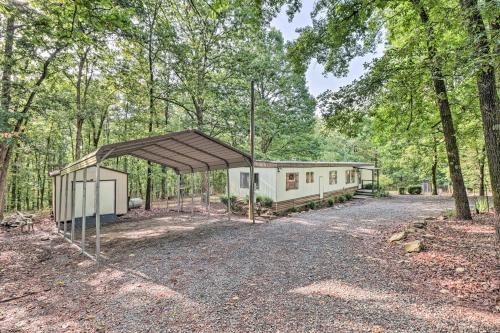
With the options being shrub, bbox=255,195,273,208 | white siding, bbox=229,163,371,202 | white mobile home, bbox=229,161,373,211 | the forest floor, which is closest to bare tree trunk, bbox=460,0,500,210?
the forest floor

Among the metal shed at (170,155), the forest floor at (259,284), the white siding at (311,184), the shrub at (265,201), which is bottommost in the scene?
the forest floor at (259,284)

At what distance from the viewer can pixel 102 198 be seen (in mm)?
11227

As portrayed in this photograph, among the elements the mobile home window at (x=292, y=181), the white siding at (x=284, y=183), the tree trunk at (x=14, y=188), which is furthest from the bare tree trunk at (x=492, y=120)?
the tree trunk at (x=14, y=188)

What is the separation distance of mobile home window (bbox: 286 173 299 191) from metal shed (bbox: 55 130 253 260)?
14.3ft

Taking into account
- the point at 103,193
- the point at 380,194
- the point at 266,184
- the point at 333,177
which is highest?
the point at 333,177

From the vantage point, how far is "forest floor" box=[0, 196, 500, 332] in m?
3.18

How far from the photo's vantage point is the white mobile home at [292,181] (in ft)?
42.0

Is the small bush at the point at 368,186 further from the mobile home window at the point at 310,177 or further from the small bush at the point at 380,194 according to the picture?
the mobile home window at the point at 310,177

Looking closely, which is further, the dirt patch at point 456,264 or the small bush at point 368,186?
the small bush at point 368,186

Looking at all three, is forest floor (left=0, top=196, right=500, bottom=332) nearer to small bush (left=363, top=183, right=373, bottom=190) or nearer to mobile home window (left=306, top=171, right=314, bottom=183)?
mobile home window (left=306, top=171, right=314, bottom=183)

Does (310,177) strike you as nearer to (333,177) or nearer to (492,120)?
(333,177)

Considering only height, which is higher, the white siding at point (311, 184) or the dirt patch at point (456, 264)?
the white siding at point (311, 184)

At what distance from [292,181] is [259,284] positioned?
32.6 ft

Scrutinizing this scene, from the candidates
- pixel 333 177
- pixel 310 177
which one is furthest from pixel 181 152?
pixel 333 177
